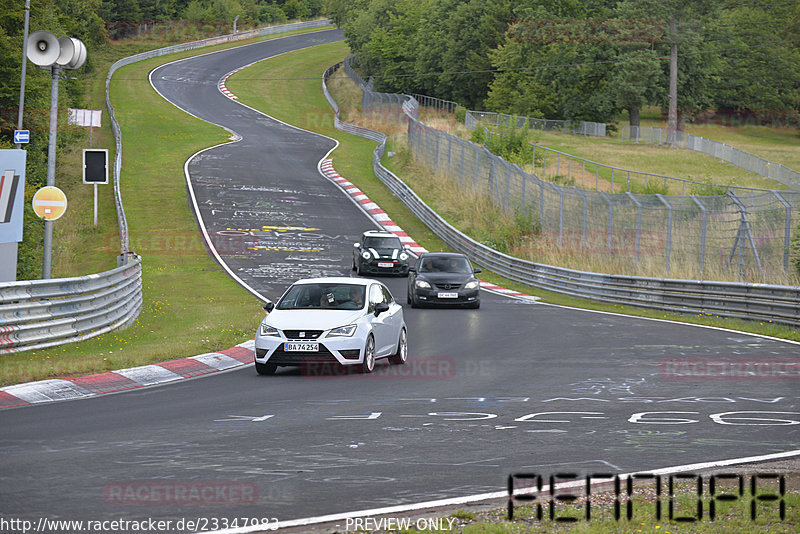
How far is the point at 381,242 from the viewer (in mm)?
33656

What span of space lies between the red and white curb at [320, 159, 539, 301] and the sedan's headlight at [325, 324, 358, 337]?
15689 mm

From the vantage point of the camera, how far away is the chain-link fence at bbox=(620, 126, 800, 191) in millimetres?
63531

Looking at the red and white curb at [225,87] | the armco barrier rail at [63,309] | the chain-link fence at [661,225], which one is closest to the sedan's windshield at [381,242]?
the chain-link fence at [661,225]

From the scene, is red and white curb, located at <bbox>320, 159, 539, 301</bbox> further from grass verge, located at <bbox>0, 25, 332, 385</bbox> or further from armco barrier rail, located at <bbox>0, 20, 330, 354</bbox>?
armco barrier rail, located at <bbox>0, 20, 330, 354</bbox>

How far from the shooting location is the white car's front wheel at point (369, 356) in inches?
582

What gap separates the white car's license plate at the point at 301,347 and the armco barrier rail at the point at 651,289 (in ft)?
37.7

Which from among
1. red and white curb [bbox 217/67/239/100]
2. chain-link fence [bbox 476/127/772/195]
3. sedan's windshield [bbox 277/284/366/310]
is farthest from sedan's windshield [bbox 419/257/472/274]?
red and white curb [bbox 217/67/239/100]

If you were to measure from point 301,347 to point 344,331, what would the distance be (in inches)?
27.0

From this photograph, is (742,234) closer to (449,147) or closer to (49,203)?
(49,203)

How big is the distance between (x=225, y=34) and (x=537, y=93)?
5504cm

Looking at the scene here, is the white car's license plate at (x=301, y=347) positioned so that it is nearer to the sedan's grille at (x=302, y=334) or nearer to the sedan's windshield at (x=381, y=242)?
the sedan's grille at (x=302, y=334)

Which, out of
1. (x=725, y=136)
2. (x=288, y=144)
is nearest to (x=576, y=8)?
(x=725, y=136)

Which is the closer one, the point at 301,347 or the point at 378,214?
the point at 301,347

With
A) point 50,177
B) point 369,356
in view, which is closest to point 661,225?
point 369,356
